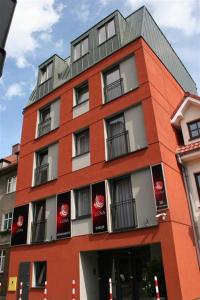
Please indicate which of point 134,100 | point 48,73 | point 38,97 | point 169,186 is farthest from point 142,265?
point 48,73

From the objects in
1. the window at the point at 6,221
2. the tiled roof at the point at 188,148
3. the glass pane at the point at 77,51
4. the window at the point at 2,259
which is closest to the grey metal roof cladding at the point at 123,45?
the glass pane at the point at 77,51

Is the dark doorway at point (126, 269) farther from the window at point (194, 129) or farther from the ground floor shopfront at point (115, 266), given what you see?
the window at point (194, 129)

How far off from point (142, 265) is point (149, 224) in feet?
8.34

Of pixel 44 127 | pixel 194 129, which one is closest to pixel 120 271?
pixel 194 129

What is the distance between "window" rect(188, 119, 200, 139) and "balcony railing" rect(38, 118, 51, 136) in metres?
8.76

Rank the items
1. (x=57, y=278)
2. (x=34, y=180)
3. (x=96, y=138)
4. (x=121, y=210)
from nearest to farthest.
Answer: (x=121, y=210) < (x=57, y=278) < (x=96, y=138) < (x=34, y=180)

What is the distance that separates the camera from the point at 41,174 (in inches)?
706

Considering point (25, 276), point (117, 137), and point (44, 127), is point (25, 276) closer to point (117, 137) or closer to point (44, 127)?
point (117, 137)

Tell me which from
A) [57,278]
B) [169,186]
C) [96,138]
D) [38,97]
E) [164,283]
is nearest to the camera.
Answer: [164,283]

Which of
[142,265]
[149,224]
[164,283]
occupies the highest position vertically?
[149,224]

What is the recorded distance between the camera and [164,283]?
1135 cm

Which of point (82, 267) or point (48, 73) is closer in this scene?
point (82, 267)

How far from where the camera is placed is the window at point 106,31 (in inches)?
701

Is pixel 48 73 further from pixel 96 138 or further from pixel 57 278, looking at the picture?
pixel 57 278
